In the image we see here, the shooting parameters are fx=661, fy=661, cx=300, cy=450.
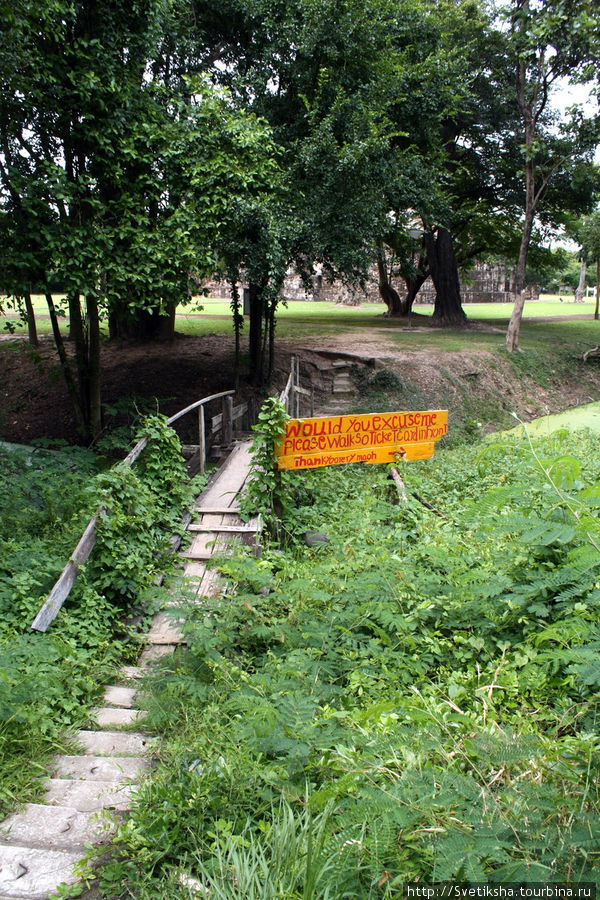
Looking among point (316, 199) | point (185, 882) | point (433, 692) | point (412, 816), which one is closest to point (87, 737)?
point (185, 882)

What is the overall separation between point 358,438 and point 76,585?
10.6 ft

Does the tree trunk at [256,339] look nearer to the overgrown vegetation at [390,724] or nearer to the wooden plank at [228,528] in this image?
the wooden plank at [228,528]

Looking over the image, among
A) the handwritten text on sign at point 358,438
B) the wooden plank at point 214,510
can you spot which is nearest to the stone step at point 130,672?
the wooden plank at point 214,510

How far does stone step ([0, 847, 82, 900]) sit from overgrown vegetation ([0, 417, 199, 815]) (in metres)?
0.60

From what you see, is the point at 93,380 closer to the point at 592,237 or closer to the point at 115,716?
the point at 115,716

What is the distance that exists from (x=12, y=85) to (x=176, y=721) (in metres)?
8.23

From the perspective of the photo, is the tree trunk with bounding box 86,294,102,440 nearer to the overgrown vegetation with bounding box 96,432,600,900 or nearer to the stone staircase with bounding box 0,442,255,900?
the stone staircase with bounding box 0,442,255,900

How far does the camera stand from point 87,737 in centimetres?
399

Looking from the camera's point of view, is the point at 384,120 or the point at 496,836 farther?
the point at 384,120

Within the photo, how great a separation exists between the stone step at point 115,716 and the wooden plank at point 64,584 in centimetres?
80

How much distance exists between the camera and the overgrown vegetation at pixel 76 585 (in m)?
3.87

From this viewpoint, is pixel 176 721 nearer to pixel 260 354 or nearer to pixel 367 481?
pixel 367 481

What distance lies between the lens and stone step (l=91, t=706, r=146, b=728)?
13.7 feet

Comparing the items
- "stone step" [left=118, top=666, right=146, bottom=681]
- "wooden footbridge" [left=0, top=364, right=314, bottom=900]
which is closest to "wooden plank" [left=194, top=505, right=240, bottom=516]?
"wooden footbridge" [left=0, top=364, right=314, bottom=900]
